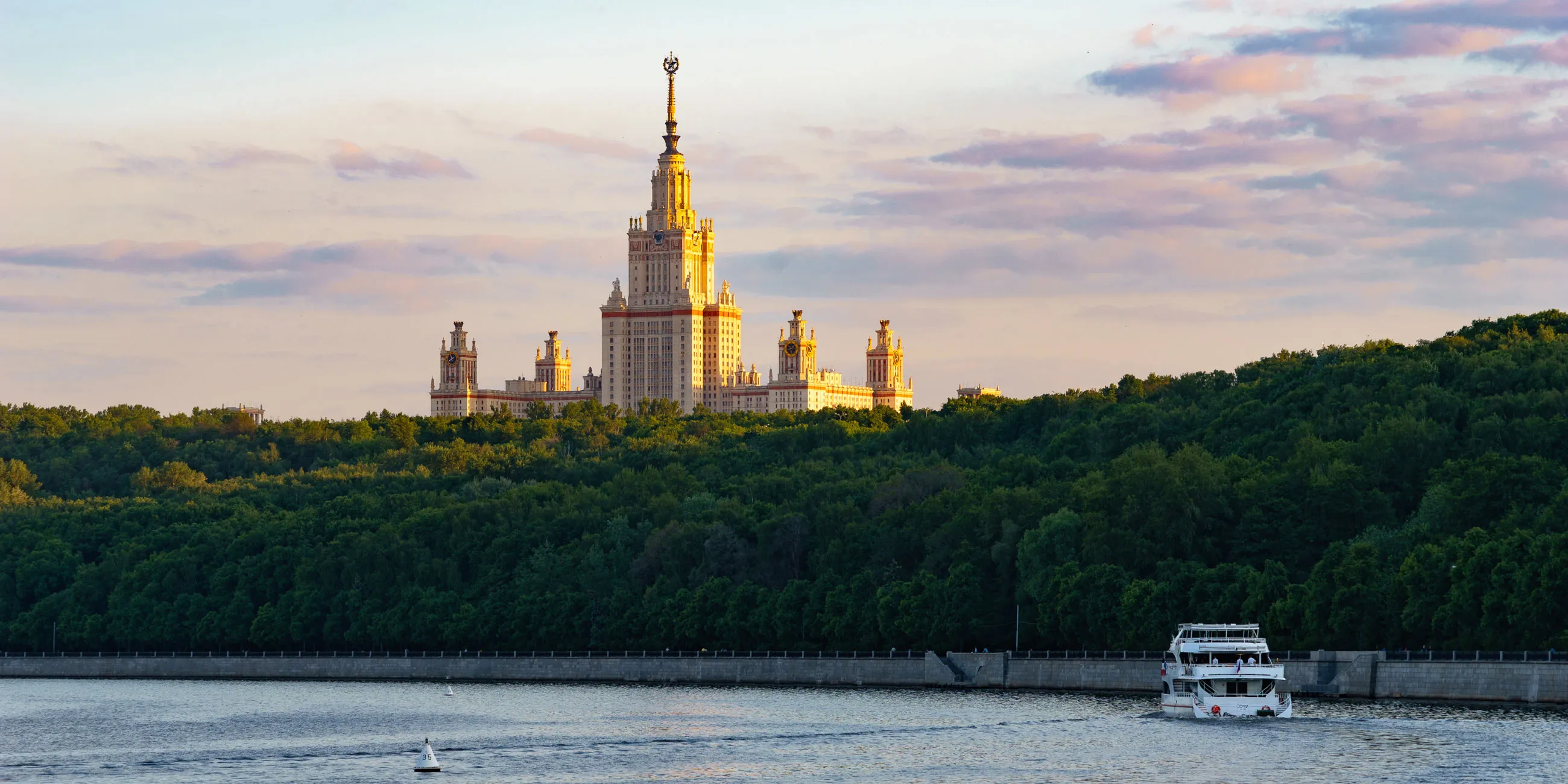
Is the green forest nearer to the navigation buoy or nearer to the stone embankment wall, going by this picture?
the stone embankment wall

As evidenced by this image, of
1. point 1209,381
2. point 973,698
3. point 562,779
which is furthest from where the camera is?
point 1209,381

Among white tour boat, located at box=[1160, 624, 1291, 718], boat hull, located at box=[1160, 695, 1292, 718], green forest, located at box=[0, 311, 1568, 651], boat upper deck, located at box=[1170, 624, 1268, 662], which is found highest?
green forest, located at box=[0, 311, 1568, 651]

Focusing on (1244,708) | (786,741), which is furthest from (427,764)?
(1244,708)

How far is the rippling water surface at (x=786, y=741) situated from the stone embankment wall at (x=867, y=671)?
7.00 feet

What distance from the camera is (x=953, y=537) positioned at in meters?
127

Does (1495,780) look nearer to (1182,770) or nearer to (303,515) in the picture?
(1182,770)

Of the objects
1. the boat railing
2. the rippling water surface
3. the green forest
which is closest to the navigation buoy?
the rippling water surface

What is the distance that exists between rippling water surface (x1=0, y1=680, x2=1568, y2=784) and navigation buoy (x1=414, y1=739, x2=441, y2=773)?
13.9 inches

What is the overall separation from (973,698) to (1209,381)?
258 ft

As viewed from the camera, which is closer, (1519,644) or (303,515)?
(1519,644)

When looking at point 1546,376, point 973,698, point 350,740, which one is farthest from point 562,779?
point 1546,376

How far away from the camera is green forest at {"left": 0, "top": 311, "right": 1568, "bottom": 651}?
352 feet

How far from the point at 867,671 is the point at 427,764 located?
4433 cm

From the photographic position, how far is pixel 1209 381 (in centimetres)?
17925
